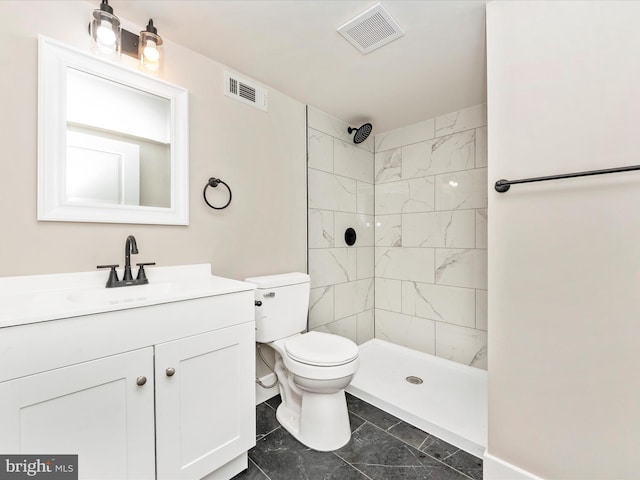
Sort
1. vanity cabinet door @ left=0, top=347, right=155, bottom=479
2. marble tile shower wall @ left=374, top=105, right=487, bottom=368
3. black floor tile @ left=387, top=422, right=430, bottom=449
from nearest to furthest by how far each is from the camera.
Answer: vanity cabinet door @ left=0, top=347, right=155, bottom=479
black floor tile @ left=387, top=422, right=430, bottom=449
marble tile shower wall @ left=374, top=105, right=487, bottom=368

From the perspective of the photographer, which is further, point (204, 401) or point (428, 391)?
point (428, 391)

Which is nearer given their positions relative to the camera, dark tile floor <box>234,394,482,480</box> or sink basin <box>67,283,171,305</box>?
sink basin <box>67,283,171,305</box>

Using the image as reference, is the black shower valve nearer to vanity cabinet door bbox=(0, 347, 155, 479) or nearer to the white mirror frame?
the white mirror frame

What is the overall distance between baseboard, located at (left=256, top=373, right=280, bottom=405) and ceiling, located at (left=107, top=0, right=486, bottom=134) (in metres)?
1.95

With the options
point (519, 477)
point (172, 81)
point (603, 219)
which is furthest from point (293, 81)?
point (519, 477)

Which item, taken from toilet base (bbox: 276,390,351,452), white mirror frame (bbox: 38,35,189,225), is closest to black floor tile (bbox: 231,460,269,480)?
toilet base (bbox: 276,390,351,452)

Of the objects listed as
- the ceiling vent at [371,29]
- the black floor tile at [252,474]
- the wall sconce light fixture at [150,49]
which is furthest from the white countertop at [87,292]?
the ceiling vent at [371,29]

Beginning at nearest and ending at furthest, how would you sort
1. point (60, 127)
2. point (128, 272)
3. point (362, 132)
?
point (60, 127)
point (128, 272)
point (362, 132)

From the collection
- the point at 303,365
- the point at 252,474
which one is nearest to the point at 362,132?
the point at 303,365

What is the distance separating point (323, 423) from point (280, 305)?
2.18ft

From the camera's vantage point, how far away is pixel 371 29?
57.8 inches

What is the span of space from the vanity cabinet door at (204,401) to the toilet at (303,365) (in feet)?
1.01

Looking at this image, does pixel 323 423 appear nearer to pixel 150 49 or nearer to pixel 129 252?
pixel 129 252

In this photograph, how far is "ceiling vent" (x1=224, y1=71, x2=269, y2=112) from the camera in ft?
5.85
